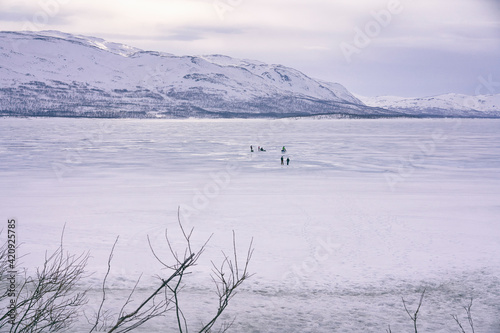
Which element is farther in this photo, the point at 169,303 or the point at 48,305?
the point at 169,303

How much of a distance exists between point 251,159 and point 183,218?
20.8 meters

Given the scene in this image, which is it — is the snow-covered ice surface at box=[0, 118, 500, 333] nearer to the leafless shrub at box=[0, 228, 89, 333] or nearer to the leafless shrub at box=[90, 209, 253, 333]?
the leafless shrub at box=[90, 209, 253, 333]

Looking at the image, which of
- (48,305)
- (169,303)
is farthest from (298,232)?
(48,305)

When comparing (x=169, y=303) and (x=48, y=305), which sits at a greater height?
(x=48, y=305)

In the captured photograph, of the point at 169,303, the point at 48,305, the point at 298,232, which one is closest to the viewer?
the point at 48,305

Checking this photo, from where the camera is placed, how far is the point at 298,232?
15844 mm

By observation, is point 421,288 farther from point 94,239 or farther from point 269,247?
point 94,239

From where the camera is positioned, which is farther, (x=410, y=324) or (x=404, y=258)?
(x=404, y=258)

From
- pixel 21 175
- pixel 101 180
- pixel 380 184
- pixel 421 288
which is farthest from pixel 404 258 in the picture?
pixel 21 175

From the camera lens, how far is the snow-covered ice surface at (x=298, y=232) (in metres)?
10.4

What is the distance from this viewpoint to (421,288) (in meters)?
11.4

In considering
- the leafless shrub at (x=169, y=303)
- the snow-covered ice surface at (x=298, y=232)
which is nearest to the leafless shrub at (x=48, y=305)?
the leafless shrub at (x=169, y=303)

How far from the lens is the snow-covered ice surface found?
10383mm

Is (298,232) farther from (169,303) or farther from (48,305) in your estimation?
(48,305)
